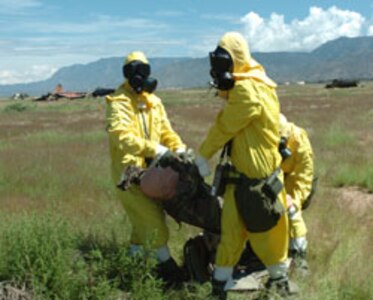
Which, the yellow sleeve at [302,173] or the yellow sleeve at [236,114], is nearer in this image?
the yellow sleeve at [236,114]

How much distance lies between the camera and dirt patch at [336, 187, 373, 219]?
892cm

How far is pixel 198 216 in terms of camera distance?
5.52 metres

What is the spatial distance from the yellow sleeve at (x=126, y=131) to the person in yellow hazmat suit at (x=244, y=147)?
0.67 m

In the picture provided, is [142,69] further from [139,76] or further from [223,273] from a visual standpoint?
[223,273]

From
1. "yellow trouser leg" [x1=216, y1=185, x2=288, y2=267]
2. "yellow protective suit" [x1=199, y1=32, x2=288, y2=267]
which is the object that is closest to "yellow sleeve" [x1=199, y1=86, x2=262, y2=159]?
"yellow protective suit" [x1=199, y1=32, x2=288, y2=267]

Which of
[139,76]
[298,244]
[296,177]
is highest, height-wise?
[139,76]

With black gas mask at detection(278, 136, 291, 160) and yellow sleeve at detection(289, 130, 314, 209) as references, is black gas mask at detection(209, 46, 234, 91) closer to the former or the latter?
black gas mask at detection(278, 136, 291, 160)

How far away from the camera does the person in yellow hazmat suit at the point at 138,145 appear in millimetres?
5398

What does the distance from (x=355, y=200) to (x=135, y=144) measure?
583cm

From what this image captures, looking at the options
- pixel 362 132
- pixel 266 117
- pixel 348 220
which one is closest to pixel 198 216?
pixel 266 117

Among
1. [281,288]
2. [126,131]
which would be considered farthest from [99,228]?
[281,288]

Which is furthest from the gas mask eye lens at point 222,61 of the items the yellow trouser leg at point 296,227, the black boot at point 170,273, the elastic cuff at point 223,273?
the yellow trouser leg at point 296,227

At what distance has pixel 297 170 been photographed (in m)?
6.32

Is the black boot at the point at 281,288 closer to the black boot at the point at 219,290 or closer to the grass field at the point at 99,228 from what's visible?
the grass field at the point at 99,228
